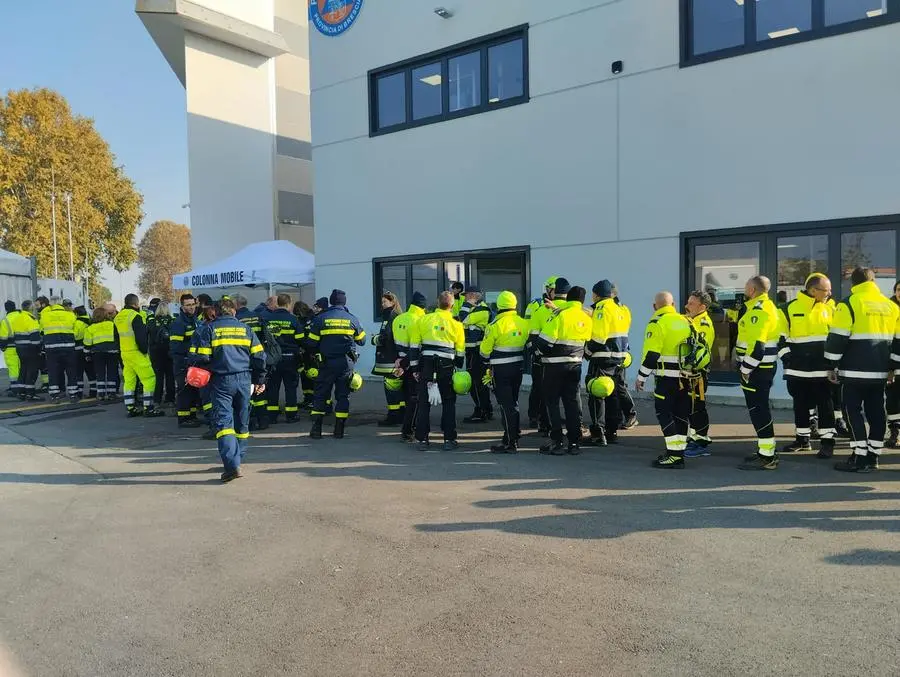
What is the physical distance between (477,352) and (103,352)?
8.06m

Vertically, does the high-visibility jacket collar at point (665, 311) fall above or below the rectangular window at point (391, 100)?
below

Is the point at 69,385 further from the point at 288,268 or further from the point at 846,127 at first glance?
the point at 846,127

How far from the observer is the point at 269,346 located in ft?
30.9

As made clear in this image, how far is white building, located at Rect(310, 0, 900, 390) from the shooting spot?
10172 millimetres

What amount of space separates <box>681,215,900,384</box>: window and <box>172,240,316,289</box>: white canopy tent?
9.38 m

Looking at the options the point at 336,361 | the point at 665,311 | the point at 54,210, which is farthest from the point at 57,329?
the point at 54,210

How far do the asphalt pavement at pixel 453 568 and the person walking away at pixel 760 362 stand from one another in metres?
0.27

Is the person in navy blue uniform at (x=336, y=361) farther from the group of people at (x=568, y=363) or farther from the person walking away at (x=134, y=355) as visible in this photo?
the person walking away at (x=134, y=355)

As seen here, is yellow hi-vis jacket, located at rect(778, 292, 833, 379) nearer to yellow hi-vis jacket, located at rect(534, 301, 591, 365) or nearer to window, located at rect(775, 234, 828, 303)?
yellow hi-vis jacket, located at rect(534, 301, 591, 365)

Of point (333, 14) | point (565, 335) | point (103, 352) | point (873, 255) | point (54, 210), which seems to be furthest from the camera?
point (54, 210)

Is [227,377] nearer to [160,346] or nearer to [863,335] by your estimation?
[160,346]

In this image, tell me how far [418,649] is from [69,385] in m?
12.9

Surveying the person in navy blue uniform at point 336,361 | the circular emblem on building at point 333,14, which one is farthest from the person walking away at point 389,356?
the circular emblem on building at point 333,14

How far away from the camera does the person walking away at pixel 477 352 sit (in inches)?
400
